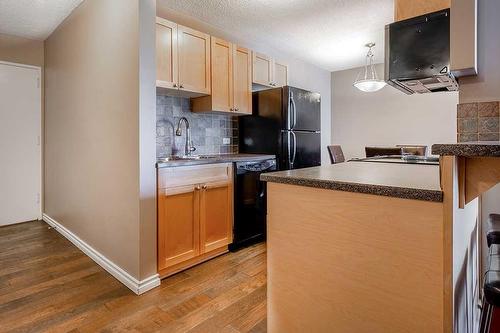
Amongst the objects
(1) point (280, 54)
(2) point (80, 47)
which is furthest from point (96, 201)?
(1) point (280, 54)

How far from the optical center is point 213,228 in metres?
2.62

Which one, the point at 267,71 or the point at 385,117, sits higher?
the point at 267,71

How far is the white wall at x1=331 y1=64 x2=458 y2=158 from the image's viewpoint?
4410mm

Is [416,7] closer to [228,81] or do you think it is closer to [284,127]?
[284,127]

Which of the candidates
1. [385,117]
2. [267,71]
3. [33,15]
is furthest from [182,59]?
[385,117]

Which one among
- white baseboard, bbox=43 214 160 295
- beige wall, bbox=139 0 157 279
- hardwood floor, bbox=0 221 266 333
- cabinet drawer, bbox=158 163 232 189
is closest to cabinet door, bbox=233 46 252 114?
cabinet drawer, bbox=158 163 232 189

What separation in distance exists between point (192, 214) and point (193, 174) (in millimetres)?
337

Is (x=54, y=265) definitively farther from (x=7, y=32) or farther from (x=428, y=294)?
(x=7, y=32)

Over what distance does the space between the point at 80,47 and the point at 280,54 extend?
8.87 ft

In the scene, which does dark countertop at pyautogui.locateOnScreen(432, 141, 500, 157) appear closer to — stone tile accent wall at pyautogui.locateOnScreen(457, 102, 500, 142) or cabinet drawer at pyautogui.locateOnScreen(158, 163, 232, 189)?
stone tile accent wall at pyautogui.locateOnScreen(457, 102, 500, 142)

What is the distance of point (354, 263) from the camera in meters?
1.05

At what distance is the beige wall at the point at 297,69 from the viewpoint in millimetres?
3260

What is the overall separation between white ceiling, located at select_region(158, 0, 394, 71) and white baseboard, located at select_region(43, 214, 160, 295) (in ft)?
8.23

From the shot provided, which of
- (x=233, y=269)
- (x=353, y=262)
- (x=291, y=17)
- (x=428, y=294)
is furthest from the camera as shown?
(x=291, y=17)
